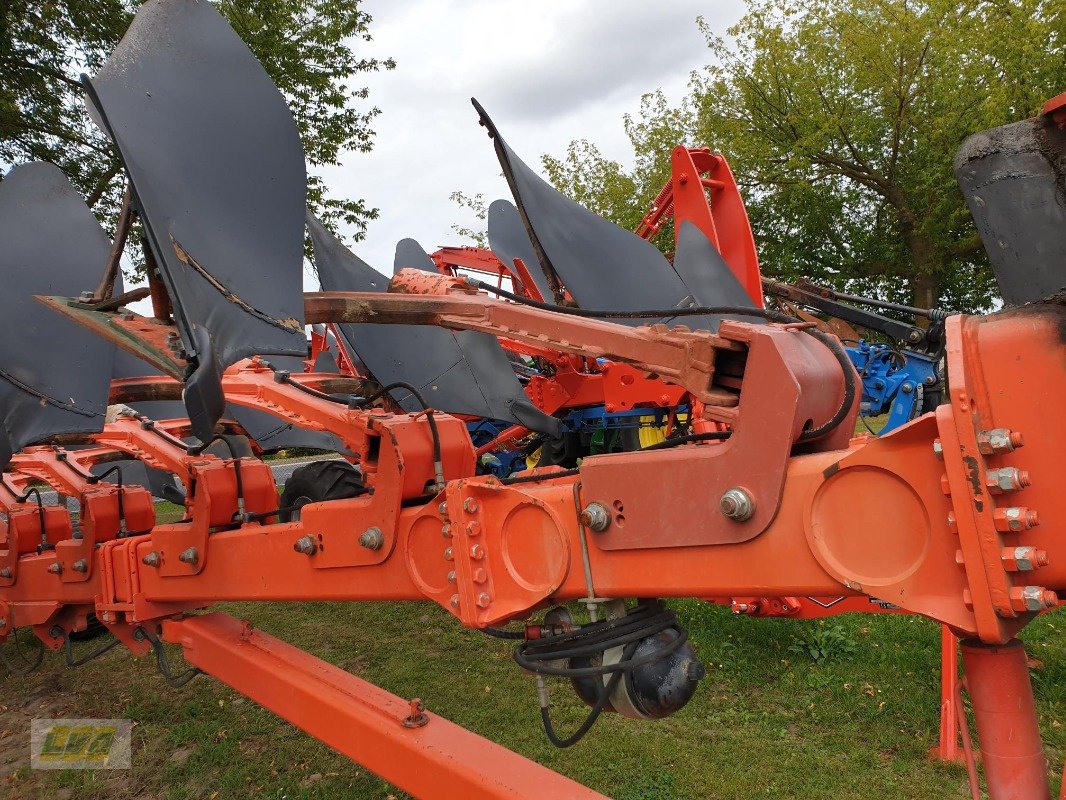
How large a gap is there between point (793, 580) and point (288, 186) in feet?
6.31

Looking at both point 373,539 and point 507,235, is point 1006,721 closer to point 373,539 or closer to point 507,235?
point 373,539

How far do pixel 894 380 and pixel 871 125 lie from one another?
12.4 metres

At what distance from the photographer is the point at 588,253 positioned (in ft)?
12.3

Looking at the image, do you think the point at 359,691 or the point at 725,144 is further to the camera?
the point at 725,144

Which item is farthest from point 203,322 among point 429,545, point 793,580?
point 793,580

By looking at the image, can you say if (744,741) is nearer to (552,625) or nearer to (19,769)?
(552,625)

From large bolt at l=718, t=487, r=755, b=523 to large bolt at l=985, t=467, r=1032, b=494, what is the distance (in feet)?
1.51

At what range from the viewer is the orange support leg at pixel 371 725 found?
2084mm

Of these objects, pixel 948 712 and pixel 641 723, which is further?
pixel 641 723

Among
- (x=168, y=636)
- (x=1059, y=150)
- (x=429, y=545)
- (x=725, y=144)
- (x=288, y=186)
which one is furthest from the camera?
(x=725, y=144)

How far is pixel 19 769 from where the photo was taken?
404 centimetres

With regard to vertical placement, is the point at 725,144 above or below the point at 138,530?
above
